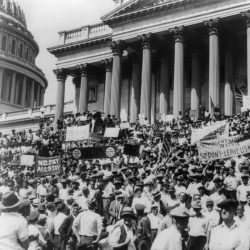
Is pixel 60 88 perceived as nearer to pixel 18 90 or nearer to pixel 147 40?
pixel 147 40

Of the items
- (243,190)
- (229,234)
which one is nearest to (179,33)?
(243,190)

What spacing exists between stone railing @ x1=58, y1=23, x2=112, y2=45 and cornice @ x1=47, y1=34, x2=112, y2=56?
844mm

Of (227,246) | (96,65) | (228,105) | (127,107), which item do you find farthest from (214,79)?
(227,246)

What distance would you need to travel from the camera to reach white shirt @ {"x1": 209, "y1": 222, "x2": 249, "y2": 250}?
584 centimetres

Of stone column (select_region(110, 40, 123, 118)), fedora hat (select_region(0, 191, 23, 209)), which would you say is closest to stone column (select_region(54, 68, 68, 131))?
stone column (select_region(110, 40, 123, 118))

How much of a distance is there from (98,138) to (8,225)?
23708 millimetres

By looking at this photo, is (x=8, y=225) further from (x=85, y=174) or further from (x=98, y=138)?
(x=98, y=138)

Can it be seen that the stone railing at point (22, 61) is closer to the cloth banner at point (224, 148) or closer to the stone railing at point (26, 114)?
the stone railing at point (26, 114)

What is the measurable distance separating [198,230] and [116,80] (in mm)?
28291

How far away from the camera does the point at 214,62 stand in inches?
1253

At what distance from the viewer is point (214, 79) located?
3142cm

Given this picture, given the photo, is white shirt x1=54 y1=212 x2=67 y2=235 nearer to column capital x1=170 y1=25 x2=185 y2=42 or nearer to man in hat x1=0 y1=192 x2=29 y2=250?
man in hat x1=0 y1=192 x2=29 y2=250

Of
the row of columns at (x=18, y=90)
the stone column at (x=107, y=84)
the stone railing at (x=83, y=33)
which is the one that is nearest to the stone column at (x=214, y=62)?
the stone column at (x=107, y=84)

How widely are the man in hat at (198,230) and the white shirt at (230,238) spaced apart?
2.99 metres
